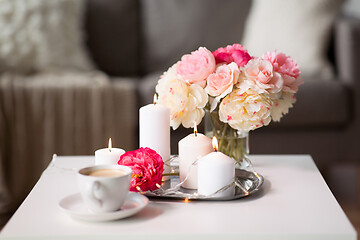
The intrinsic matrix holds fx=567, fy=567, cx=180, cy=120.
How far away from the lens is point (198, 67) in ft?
3.85

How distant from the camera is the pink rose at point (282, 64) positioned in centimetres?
120

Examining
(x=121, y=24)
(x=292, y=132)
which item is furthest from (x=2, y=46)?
(x=292, y=132)

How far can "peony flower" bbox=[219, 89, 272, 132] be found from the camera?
1142 millimetres

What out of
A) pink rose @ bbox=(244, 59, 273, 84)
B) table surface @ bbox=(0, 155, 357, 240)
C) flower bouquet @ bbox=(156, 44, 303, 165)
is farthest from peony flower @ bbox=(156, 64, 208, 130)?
table surface @ bbox=(0, 155, 357, 240)

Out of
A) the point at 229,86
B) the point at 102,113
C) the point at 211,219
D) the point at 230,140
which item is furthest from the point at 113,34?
the point at 211,219

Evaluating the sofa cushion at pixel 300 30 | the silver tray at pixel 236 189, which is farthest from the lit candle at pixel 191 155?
the sofa cushion at pixel 300 30

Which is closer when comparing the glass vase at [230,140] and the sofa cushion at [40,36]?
the glass vase at [230,140]

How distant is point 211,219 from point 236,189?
0.17 metres

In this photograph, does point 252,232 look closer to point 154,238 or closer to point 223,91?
point 154,238

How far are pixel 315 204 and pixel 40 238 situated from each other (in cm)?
48

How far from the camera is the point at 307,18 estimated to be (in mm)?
2484

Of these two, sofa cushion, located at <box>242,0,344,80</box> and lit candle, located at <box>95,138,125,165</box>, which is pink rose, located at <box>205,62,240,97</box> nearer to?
lit candle, located at <box>95,138,125,165</box>

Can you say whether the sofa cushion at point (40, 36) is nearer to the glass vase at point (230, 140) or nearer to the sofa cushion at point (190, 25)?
the sofa cushion at point (190, 25)

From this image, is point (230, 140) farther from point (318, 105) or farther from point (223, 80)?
point (318, 105)
